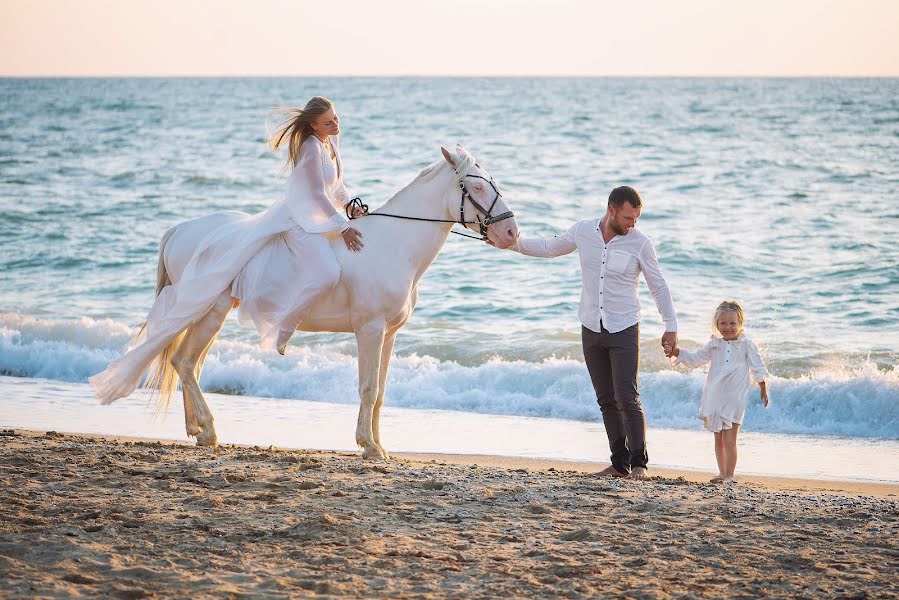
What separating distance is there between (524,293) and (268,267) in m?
9.55

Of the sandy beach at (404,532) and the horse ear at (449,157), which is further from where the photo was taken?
the horse ear at (449,157)

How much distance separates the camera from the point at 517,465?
759cm

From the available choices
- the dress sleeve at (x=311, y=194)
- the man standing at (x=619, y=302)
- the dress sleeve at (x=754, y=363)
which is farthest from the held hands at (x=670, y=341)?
the dress sleeve at (x=311, y=194)

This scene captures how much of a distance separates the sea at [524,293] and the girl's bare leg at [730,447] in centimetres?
125

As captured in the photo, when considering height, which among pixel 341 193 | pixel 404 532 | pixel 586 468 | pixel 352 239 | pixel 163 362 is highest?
pixel 341 193

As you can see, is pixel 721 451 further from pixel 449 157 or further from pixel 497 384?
pixel 497 384

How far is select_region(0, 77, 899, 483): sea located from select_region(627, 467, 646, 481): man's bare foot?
5.25 ft

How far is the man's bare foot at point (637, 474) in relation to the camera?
247 inches

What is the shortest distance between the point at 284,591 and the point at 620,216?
3025mm

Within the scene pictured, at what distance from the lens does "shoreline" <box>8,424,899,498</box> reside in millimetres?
6880

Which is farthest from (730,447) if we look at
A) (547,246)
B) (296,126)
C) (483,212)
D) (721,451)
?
(296,126)

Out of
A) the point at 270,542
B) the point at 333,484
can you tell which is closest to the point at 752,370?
the point at 333,484

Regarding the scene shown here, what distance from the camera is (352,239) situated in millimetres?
6434

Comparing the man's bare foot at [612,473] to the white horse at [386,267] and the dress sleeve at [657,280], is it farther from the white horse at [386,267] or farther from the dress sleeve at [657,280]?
the white horse at [386,267]
